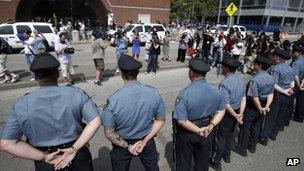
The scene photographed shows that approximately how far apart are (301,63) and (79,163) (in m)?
5.97

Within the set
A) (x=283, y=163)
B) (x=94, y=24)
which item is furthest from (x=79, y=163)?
(x=94, y=24)

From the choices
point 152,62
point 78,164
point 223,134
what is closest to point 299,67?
point 223,134

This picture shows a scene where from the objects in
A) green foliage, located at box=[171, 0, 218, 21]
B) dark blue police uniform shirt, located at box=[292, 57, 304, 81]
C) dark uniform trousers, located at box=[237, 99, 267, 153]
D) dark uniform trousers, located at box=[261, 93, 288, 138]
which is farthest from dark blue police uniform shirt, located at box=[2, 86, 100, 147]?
green foliage, located at box=[171, 0, 218, 21]

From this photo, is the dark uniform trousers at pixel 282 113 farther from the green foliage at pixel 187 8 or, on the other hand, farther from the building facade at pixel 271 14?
the building facade at pixel 271 14

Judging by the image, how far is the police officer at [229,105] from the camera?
15.8 ft

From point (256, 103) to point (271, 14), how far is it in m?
52.7

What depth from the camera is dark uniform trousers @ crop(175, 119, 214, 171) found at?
12.9 ft

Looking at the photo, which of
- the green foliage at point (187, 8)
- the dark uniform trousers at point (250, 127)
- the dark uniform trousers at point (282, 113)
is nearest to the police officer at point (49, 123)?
the dark uniform trousers at point (250, 127)

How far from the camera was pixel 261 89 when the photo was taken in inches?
206

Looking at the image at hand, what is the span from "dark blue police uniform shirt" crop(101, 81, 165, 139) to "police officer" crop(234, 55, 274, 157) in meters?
2.45

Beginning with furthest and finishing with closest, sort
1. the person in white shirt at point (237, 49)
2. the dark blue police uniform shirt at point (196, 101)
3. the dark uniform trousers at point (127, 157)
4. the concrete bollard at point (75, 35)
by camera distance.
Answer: the concrete bollard at point (75, 35) < the person in white shirt at point (237, 49) < the dark blue police uniform shirt at point (196, 101) < the dark uniform trousers at point (127, 157)

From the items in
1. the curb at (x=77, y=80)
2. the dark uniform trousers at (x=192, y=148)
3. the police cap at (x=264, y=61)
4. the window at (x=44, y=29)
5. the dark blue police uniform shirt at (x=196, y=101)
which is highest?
the police cap at (x=264, y=61)

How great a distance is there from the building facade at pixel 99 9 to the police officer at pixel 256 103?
3018 cm

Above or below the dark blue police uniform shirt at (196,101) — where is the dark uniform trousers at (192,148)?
below
